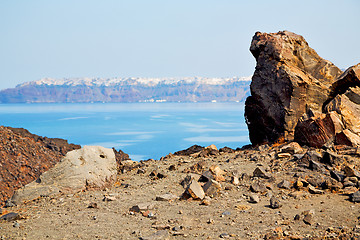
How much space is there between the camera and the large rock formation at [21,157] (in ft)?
62.8

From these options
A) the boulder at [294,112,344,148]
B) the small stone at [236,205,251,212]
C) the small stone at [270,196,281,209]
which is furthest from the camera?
the boulder at [294,112,344,148]

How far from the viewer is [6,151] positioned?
2059 centimetres

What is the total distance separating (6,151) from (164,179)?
12.8m

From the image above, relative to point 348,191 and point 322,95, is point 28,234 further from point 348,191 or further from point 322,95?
point 322,95

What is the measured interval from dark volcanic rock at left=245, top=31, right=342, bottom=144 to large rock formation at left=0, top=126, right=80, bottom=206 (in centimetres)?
1254

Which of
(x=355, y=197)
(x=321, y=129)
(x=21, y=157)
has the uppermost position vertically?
(x=321, y=129)

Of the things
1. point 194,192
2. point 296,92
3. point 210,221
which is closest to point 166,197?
point 194,192

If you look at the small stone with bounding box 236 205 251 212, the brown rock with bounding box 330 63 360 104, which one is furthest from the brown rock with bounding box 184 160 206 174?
the brown rock with bounding box 330 63 360 104

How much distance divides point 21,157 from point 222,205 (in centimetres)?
1556

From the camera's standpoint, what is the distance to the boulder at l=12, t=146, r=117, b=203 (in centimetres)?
1118

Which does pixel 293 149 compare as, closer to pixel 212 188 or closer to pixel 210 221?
pixel 212 188

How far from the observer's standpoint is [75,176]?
11508 millimetres

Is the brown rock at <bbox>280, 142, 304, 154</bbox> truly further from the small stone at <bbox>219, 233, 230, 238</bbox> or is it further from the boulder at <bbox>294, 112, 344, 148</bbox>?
the small stone at <bbox>219, 233, 230, 238</bbox>

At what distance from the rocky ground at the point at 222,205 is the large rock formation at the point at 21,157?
937 centimetres
